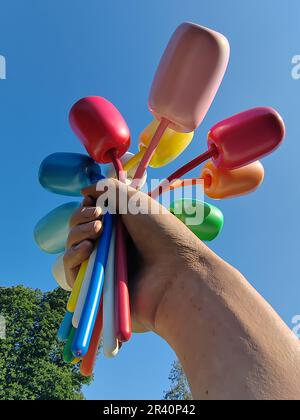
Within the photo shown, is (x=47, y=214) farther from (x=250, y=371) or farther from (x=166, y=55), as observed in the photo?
(x=250, y=371)

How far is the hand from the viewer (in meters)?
1.51

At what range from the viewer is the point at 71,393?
41.2 ft

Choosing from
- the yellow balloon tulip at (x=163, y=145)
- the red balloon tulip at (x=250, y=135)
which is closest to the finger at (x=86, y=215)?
the yellow balloon tulip at (x=163, y=145)

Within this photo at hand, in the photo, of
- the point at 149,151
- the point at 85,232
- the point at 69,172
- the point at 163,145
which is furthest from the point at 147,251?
the point at 163,145

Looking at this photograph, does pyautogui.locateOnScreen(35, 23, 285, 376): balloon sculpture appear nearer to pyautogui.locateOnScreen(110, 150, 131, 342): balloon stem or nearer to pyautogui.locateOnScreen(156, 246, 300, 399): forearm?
pyautogui.locateOnScreen(110, 150, 131, 342): balloon stem

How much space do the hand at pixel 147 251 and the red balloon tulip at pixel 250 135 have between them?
812 millimetres

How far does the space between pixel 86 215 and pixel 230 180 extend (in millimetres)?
1051

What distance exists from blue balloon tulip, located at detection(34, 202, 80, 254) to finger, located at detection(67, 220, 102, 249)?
26.3 inches

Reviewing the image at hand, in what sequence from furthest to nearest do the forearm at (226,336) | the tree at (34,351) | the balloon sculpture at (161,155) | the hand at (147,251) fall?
the tree at (34,351) < the balloon sculpture at (161,155) < the hand at (147,251) < the forearm at (226,336)

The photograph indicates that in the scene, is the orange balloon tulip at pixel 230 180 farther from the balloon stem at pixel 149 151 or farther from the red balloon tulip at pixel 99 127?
the red balloon tulip at pixel 99 127

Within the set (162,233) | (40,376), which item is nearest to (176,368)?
(40,376)

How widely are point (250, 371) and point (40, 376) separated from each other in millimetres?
12426

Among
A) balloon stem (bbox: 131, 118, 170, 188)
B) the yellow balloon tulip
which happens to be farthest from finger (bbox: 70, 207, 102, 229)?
the yellow balloon tulip

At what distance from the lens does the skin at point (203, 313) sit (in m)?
1.10
